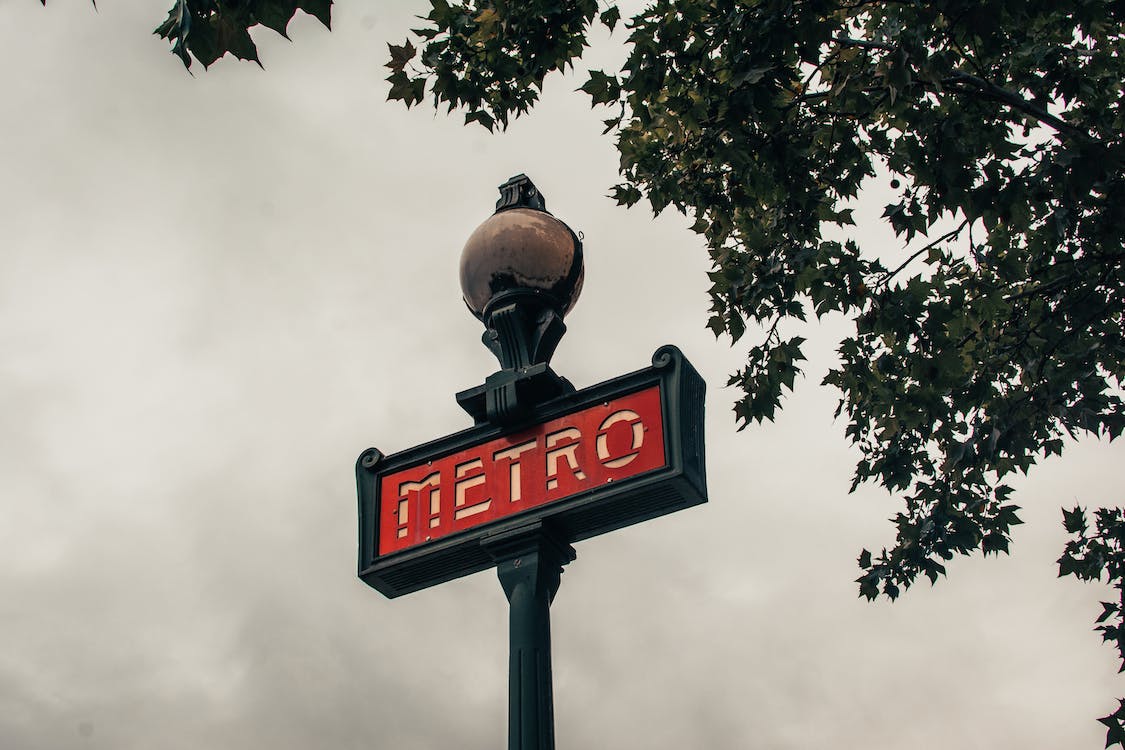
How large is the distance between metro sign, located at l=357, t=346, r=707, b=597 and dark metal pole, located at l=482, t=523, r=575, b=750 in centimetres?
8

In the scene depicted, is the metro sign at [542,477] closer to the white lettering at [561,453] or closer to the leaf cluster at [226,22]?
the white lettering at [561,453]

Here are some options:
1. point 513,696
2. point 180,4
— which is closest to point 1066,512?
point 513,696

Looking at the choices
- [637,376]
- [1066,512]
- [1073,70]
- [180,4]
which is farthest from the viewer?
[1066,512]

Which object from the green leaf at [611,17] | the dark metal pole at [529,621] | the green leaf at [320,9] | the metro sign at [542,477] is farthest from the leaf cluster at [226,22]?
the green leaf at [611,17]

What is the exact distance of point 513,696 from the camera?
4715 millimetres

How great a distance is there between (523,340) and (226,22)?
7.01 feet

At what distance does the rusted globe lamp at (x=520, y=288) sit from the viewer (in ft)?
18.1

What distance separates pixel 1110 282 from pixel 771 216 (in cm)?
247

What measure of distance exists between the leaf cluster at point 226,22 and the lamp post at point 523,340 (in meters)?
1.89

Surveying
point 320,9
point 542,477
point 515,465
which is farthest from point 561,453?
point 320,9

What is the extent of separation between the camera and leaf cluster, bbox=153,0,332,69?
12.7 feet

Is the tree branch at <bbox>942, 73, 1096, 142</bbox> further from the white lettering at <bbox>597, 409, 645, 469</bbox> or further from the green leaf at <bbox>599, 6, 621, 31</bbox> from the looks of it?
the white lettering at <bbox>597, 409, 645, 469</bbox>

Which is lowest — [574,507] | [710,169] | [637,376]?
[574,507]

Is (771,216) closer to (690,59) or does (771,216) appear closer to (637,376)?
(690,59)
